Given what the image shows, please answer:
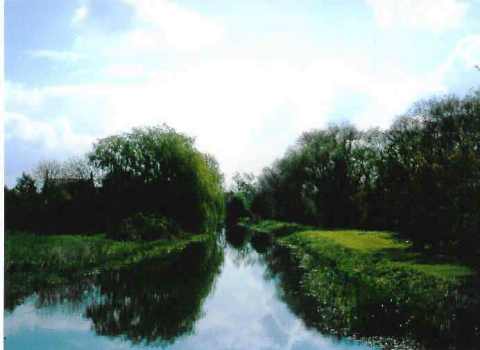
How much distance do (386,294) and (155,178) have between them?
30430 millimetres

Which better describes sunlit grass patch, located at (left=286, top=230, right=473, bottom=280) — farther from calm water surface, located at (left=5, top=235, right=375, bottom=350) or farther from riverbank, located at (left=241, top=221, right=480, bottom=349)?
calm water surface, located at (left=5, top=235, right=375, bottom=350)

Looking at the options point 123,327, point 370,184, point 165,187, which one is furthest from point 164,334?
point 370,184

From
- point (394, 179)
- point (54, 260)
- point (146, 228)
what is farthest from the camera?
point (146, 228)

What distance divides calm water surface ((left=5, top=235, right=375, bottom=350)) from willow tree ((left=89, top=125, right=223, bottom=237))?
58.3ft

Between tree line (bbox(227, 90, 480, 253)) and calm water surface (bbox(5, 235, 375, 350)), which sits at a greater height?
tree line (bbox(227, 90, 480, 253))

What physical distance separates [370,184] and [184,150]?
86.0 feet

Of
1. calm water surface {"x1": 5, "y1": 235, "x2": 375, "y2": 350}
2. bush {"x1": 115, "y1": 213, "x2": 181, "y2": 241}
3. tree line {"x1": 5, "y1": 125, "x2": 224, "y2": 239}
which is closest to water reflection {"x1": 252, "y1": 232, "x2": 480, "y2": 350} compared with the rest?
calm water surface {"x1": 5, "y1": 235, "x2": 375, "y2": 350}

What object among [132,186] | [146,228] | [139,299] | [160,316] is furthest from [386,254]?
[132,186]

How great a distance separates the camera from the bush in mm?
39941

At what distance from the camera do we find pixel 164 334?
16406mm

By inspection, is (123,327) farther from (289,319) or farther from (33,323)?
(289,319)

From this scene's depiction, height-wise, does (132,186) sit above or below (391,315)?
above

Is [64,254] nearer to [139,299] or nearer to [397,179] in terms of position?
[139,299]

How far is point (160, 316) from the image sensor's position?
18766mm
